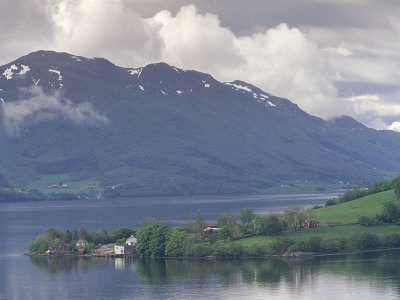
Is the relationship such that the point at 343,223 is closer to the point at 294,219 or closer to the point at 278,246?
the point at 294,219

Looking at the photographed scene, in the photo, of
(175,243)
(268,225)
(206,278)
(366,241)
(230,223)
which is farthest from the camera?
(230,223)

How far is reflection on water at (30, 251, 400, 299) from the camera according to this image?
361 feet

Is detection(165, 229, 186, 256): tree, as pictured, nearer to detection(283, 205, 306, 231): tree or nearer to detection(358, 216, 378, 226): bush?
detection(283, 205, 306, 231): tree

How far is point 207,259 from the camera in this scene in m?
144

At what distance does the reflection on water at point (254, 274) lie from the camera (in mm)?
110125

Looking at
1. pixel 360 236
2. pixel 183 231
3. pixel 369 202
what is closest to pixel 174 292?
pixel 183 231

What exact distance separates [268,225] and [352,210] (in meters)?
38.0

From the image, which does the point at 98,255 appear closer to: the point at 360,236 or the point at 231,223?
the point at 231,223

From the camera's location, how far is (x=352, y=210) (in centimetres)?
18438

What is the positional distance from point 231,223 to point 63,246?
3570cm

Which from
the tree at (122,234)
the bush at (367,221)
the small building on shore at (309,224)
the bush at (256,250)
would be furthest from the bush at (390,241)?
the tree at (122,234)

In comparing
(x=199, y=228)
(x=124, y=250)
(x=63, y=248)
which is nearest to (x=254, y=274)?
(x=199, y=228)

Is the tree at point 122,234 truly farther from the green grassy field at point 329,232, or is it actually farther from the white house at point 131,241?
the green grassy field at point 329,232

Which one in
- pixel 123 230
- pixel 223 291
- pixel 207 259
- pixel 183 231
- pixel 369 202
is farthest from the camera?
pixel 369 202
